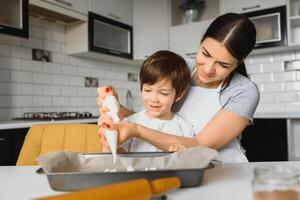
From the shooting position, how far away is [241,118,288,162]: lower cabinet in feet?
8.88

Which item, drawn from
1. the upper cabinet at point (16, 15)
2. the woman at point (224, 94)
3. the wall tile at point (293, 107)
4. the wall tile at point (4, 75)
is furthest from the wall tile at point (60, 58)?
the wall tile at point (293, 107)

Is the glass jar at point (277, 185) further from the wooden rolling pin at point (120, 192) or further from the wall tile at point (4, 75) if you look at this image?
the wall tile at point (4, 75)

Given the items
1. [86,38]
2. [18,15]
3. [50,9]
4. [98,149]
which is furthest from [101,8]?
[98,149]

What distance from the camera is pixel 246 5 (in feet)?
10.0

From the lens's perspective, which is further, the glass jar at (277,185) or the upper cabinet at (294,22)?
the upper cabinet at (294,22)

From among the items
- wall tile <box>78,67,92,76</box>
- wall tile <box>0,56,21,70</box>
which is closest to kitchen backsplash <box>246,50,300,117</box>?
wall tile <box>78,67,92,76</box>

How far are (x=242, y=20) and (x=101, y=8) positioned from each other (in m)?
2.07

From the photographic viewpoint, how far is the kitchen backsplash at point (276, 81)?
10.3 feet

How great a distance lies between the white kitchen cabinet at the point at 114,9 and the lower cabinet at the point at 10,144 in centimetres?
137

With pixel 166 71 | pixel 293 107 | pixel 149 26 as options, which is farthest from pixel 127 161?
pixel 149 26

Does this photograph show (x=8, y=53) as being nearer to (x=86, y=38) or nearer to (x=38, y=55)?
(x=38, y=55)

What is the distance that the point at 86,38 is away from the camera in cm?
280

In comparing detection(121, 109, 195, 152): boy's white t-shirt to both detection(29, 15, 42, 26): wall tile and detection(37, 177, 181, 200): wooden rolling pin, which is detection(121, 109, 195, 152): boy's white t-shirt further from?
detection(29, 15, 42, 26): wall tile

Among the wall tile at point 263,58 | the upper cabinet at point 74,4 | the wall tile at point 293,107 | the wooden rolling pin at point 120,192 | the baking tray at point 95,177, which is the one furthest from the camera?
the wall tile at point 263,58
